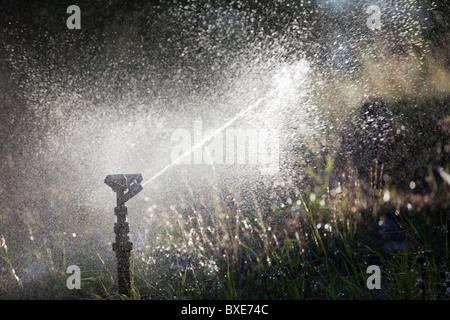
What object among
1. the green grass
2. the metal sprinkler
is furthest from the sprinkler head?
the green grass

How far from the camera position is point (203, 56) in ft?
11.1

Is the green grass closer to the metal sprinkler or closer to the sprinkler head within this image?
the metal sprinkler

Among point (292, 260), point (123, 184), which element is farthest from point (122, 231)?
point (292, 260)

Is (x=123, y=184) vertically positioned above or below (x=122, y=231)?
above

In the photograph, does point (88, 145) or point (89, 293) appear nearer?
point (89, 293)

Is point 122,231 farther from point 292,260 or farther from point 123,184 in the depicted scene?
point 292,260

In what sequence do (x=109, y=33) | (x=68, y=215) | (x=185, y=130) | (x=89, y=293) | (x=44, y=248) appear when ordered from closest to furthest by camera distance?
(x=89, y=293)
(x=44, y=248)
(x=68, y=215)
(x=185, y=130)
(x=109, y=33)

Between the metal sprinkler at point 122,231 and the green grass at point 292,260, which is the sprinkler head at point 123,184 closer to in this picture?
the metal sprinkler at point 122,231

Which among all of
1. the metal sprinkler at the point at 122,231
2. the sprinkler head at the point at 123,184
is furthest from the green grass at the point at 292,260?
the sprinkler head at the point at 123,184

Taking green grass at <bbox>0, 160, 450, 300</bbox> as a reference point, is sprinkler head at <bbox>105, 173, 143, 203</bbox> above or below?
above

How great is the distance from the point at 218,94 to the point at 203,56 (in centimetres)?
37

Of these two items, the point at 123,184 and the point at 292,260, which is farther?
the point at 292,260
